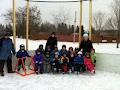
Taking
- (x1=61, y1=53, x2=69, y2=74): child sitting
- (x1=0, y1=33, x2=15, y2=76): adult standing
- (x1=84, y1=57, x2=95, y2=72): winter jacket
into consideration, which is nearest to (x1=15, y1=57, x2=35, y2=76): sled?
(x1=0, y1=33, x2=15, y2=76): adult standing

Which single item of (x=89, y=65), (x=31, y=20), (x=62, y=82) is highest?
(x=31, y=20)

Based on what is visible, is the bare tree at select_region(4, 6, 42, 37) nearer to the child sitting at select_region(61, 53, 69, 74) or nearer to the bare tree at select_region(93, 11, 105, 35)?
the child sitting at select_region(61, 53, 69, 74)

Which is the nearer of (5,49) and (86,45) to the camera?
(5,49)

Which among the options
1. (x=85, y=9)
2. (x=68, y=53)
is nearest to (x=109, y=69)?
(x=68, y=53)

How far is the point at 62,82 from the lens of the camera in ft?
27.8

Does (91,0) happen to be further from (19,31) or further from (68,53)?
(19,31)

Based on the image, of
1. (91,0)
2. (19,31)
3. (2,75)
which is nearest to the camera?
(2,75)

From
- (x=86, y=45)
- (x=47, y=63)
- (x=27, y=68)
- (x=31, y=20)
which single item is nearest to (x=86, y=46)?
(x=86, y=45)

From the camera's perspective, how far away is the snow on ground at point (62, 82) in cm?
778

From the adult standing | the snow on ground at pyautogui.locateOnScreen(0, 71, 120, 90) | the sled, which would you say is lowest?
the snow on ground at pyautogui.locateOnScreen(0, 71, 120, 90)

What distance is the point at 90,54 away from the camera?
10.1m

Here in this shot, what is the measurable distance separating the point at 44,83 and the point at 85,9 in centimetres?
406

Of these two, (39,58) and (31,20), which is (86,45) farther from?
(31,20)

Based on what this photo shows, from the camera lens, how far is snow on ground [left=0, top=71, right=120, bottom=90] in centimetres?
778
